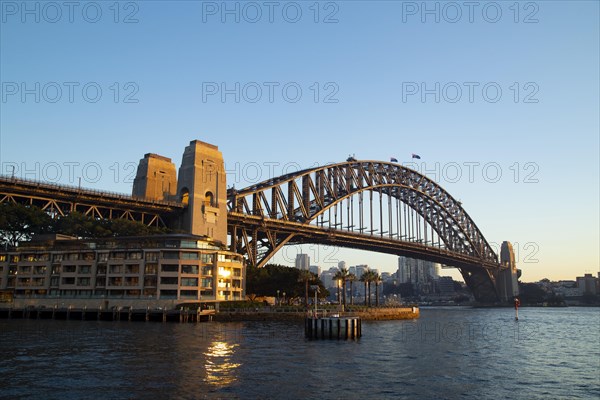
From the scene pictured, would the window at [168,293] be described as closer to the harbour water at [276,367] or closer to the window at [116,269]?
the window at [116,269]

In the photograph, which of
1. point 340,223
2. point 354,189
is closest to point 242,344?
point 340,223

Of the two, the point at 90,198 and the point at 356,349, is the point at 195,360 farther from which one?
the point at 90,198

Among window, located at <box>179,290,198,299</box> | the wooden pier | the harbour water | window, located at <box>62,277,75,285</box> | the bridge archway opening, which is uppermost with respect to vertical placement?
the bridge archway opening

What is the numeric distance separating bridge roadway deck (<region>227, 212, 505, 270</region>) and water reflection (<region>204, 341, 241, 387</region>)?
65975 mm

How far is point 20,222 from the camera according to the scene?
323 ft

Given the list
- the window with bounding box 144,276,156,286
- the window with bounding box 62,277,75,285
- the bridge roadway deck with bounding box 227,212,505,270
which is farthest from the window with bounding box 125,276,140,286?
the bridge roadway deck with bounding box 227,212,505,270

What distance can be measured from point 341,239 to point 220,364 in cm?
10137

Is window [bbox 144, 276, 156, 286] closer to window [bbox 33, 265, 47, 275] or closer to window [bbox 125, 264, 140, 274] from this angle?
window [bbox 125, 264, 140, 274]

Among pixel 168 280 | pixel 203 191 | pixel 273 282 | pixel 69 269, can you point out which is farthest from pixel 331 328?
pixel 203 191

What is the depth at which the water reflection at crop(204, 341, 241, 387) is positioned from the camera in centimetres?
3594

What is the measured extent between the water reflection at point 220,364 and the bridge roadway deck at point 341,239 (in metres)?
66.0

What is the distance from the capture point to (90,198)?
98.0 meters

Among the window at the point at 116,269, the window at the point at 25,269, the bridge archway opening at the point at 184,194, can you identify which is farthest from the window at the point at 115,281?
the bridge archway opening at the point at 184,194

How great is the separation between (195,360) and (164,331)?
24.6m
